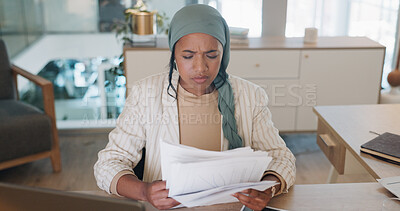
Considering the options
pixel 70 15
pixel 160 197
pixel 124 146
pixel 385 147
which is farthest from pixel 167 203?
pixel 70 15

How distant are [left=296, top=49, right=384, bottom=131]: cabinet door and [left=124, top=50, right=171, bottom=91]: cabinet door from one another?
106 cm

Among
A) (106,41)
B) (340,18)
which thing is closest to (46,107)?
(106,41)

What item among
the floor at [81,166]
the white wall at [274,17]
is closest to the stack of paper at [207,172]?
the floor at [81,166]

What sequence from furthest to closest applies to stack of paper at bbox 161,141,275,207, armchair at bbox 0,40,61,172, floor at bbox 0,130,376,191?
floor at bbox 0,130,376,191 < armchair at bbox 0,40,61,172 < stack of paper at bbox 161,141,275,207

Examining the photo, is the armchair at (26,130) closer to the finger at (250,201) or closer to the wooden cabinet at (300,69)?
the wooden cabinet at (300,69)

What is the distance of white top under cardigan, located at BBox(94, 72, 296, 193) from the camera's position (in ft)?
5.68

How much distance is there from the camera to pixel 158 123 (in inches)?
70.4

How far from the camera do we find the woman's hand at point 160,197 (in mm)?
1392

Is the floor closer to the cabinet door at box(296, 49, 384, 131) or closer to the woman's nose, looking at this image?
the cabinet door at box(296, 49, 384, 131)

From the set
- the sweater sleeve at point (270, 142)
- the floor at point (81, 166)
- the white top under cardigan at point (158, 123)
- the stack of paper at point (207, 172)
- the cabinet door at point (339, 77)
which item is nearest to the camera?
the stack of paper at point (207, 172)

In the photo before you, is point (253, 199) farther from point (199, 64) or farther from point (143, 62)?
point (143, 62)

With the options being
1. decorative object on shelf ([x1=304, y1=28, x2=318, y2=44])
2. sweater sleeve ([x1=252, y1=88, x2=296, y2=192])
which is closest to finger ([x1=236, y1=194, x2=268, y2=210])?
sweater sleeve ([x1=252, y1=88, x2=296, y2=192])

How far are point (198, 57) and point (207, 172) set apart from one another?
19.5 inches

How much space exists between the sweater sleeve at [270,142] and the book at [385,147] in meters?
0.37
